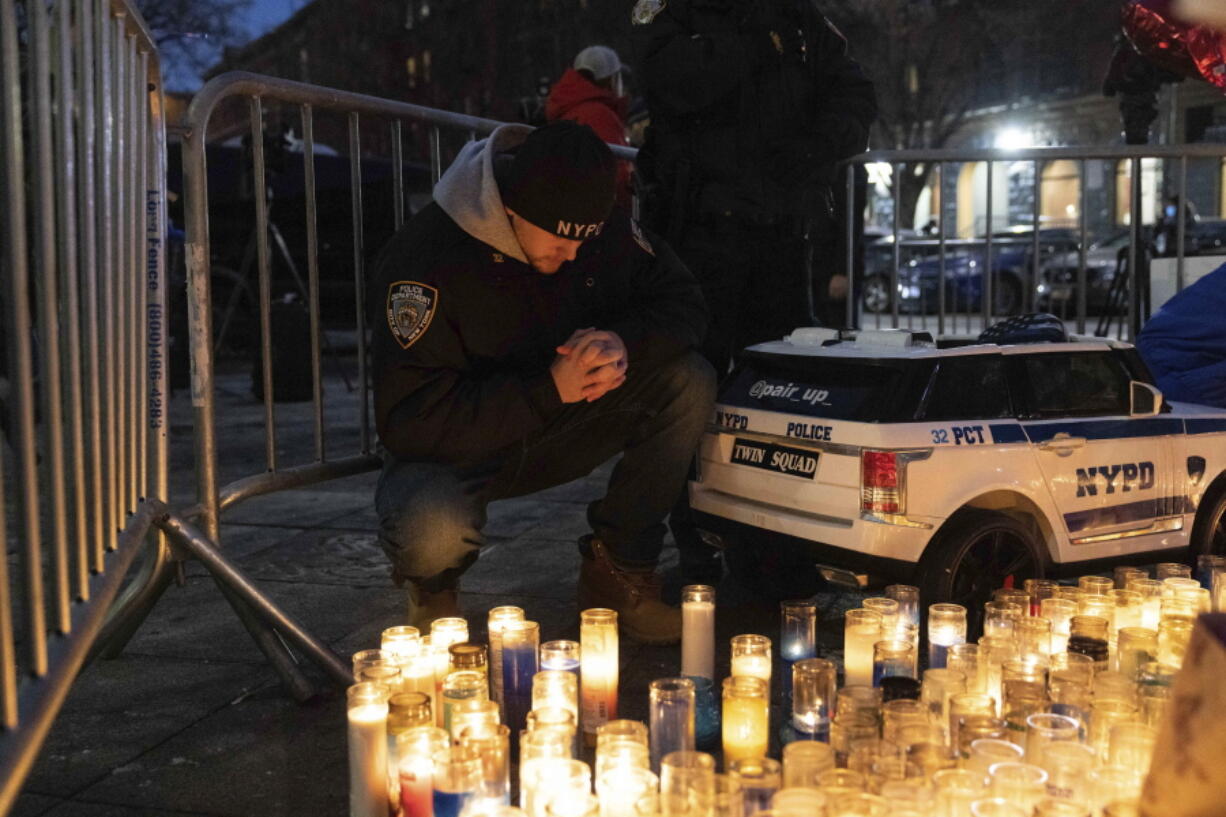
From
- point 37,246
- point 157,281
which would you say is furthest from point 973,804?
point 157,281

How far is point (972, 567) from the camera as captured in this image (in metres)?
3.48

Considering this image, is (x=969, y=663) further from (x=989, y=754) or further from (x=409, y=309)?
(x=409, y=309)

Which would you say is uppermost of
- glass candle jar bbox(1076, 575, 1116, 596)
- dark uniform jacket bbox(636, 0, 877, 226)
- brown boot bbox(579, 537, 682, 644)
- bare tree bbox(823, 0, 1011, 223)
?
bare tree bbox(823, 0, 1011, 223)

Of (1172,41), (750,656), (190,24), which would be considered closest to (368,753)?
(750,656)

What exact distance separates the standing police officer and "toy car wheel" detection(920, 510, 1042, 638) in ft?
3.29

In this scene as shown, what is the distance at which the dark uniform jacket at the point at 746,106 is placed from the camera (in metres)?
4.29

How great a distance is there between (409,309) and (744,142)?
1.79 metres

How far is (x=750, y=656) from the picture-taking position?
274 cm

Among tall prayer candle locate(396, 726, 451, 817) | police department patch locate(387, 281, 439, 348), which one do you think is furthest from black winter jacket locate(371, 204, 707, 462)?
tall prayer candle locate(396, 726, 451, 817)

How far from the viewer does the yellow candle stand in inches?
95.5

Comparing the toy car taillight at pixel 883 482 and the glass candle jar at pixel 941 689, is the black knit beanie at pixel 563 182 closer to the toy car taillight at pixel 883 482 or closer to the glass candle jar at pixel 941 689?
the toy car taillight at pixel 883 482

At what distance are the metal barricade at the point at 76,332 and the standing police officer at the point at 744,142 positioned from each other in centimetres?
192

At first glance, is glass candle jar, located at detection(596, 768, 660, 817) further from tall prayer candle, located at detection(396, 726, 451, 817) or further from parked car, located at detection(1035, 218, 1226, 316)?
parked car, located at detection(1035, 218, 1226, 316)

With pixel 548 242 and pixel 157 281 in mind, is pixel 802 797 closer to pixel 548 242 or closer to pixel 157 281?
pixel 548 242
